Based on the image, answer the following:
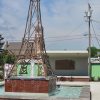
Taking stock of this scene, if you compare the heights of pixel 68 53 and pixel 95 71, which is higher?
pixel 68 53

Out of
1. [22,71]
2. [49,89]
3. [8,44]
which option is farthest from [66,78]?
[8,44]

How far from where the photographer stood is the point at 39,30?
690 inches

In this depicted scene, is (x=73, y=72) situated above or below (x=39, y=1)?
below

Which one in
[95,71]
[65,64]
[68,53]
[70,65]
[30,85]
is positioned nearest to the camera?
[30,85]

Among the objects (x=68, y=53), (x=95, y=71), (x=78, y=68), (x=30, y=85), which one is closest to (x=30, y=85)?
(x=30, y=85)

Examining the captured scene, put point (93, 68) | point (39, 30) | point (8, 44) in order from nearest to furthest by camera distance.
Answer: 1. point (39, 30)
2. point (93, 68)
3. point (8, 44)

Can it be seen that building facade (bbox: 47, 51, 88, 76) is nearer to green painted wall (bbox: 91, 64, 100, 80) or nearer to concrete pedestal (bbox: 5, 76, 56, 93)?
green painted wall (bbox: 91, 64, 100, 80)

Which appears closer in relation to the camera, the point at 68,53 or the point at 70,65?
the point at 68,53

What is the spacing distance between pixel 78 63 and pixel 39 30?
18.6 m

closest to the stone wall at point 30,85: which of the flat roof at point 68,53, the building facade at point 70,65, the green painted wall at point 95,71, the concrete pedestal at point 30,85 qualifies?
the concrete pedestal at point 30,85

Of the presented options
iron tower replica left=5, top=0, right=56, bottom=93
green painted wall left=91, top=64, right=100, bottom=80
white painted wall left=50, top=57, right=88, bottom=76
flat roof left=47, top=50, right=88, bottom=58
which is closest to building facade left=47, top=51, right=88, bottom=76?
white painted wall left=50, top=57, right=88, bottom=76

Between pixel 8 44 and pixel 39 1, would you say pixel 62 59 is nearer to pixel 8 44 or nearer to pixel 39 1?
pixel 39 1

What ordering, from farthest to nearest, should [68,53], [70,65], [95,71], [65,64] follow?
[65,64], [70,65], [95,71], [68,53]

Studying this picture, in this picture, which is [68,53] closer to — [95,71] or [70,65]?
[70,65]
